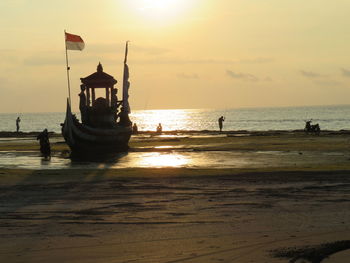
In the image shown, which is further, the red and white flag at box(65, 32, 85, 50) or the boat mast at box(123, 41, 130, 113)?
the boat mast at box(123, 41, 130, 113)

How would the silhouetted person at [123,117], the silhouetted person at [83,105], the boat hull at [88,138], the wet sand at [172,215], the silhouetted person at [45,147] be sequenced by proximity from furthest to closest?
the silhouetted person at [123,117], the silhouetted person at [83,105], the silhouetted person at [45,147], the boat hull at [88,138], the wet sand at [172,215]

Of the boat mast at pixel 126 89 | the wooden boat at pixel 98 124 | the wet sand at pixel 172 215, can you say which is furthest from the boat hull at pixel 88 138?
the wet sand at pixel 172 215

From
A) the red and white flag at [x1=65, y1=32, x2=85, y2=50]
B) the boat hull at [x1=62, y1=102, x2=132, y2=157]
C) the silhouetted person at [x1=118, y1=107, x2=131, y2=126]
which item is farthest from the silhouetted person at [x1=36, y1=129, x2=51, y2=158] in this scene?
the silhouetted person at [x1=118, y1=107, x2=131, y2=126]

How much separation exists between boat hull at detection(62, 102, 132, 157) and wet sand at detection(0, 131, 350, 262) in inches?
445

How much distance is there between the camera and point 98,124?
1387 inches

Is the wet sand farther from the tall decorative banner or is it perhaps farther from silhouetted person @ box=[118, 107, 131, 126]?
silhouetted person @ box=[118, 107, 131, 126]

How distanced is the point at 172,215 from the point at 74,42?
22629 millimetres

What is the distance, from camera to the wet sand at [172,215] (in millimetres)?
9289

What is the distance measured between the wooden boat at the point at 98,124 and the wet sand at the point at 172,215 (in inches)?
456

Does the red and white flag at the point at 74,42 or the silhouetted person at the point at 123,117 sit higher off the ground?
the red and white flag at the point at 74,42

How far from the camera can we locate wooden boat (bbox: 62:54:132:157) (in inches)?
1297

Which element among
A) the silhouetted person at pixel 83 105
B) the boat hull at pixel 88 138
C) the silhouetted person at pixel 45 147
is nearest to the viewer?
the boat hull at pixel 88 138

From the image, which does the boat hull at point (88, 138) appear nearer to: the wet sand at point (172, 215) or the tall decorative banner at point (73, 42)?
the tall decorative banner at point (73, 42)

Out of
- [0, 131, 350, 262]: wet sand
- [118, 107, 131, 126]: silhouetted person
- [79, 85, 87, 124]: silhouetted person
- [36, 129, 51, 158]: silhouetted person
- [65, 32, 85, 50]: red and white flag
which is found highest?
[65, 32, 85, 50]: red and white flag
